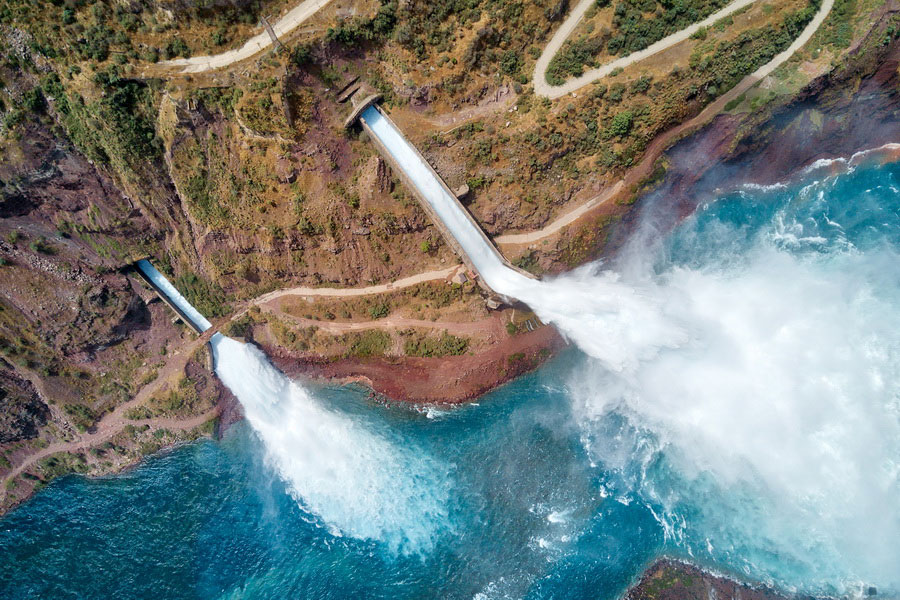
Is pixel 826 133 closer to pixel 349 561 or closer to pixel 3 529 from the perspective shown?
pixel 349 561

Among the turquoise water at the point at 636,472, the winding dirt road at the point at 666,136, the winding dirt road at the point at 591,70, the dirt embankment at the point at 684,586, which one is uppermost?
the winding dirt road at the point at 591,70

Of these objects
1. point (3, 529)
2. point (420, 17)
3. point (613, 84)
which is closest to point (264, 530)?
point (3, 529)

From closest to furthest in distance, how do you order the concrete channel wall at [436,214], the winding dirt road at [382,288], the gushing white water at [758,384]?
the gushing white water at [758,384]
the concrete channel wall at [436,214]
the winding dirt road at [382,288]

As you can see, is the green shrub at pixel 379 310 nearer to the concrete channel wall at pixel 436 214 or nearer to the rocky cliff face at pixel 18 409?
the concrete channel wall at pixel 436 214

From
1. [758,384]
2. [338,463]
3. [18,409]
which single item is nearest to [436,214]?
[338,463]

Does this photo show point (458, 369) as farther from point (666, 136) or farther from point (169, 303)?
point (169, 303)

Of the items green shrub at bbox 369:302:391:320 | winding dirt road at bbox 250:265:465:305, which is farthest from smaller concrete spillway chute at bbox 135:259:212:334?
green shrub at bbox 369:302:391:320

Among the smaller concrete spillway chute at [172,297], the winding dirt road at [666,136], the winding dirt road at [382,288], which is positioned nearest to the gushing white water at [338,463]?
the smaller concrete spillway chute at [172,297]

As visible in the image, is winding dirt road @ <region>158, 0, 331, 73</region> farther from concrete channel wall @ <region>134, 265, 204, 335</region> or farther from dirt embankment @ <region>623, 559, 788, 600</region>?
dirt embankment @ <region>623, 559, 788, 600</region>
